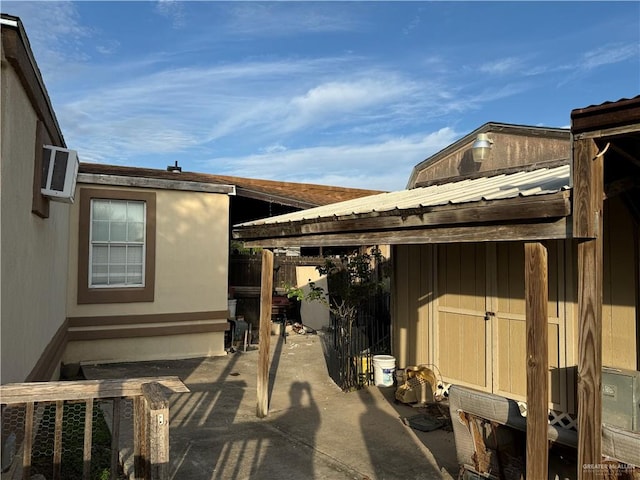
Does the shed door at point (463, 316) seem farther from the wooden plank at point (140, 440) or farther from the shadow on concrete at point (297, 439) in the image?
the wooden plank at point (140, 440)

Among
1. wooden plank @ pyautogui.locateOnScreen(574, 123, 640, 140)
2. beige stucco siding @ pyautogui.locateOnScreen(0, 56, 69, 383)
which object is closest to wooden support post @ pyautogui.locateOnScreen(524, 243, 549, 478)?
wooden plank @ pyautogui.locateOnScreen(574, 123, 640, 140)

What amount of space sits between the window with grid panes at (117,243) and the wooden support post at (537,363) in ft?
24.4

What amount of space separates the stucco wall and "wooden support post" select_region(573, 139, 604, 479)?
7523 mm

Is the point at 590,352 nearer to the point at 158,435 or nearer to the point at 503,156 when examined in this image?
the point at 158,435

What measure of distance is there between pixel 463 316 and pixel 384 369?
1533 mm

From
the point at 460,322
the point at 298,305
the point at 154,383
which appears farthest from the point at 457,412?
the point at 298,305

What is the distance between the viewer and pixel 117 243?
28.4ft

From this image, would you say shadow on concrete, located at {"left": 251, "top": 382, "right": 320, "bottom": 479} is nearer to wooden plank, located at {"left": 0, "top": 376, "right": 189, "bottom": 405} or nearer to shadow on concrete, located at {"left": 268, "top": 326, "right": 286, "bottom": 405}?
shadow on concrete, located at {"left": 268, "top": 326, "right": 286, "bottom": 405}

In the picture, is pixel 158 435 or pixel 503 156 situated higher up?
pixel 503 156

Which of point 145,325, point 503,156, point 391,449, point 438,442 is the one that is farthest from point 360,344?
point 145,325

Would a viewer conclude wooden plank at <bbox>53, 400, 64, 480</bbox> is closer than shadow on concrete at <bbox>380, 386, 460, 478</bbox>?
Yes

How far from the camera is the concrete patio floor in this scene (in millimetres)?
4340

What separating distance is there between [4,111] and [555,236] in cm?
361

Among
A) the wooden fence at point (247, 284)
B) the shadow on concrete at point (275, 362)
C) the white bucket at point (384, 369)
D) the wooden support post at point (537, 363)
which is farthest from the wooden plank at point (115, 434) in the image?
the wooden fence at point (247, 284)
